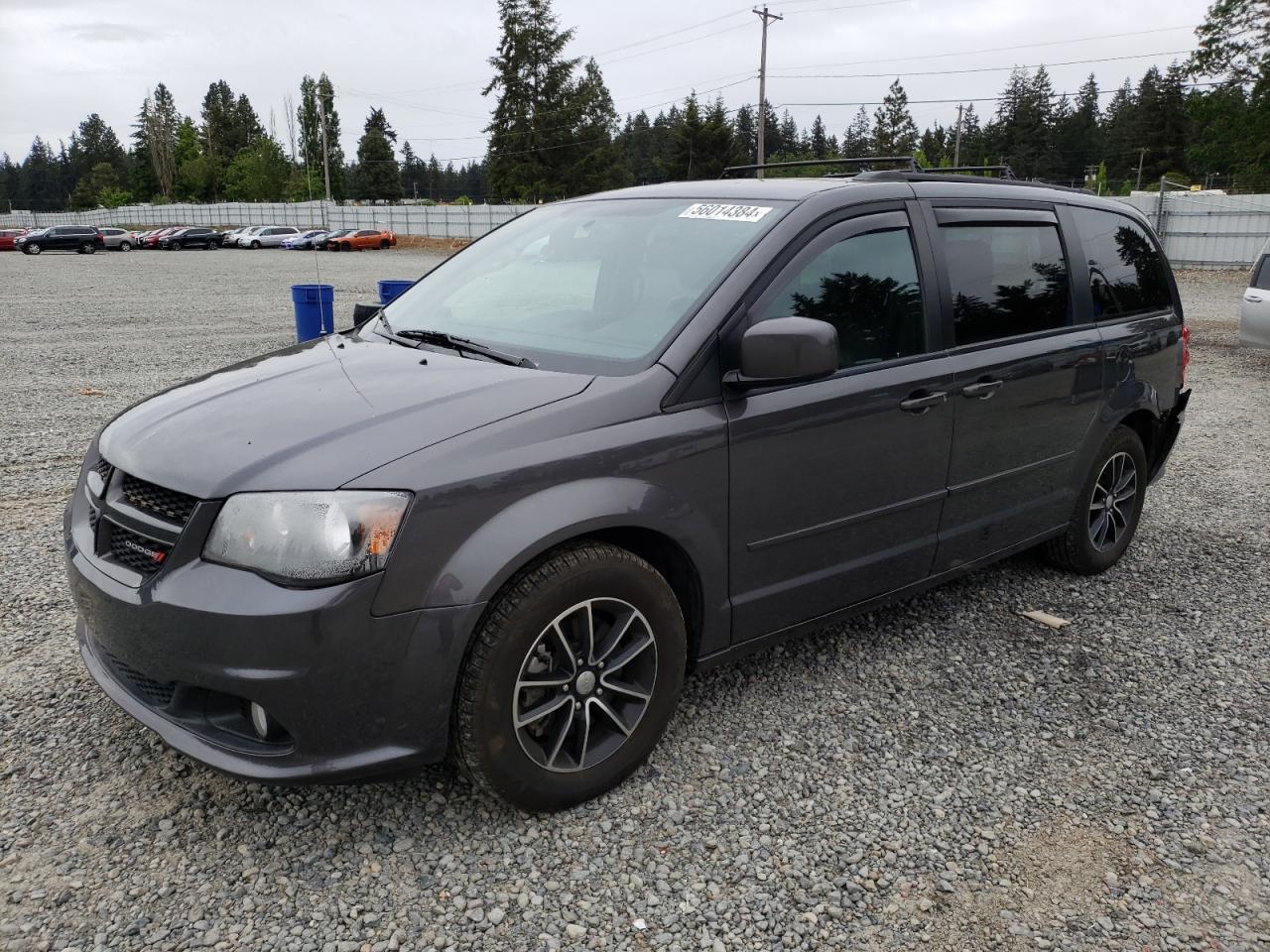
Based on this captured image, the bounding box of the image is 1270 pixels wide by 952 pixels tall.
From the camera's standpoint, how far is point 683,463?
9.62 feet

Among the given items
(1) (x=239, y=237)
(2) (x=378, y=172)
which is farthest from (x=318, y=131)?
(1) (x=239, y=237)

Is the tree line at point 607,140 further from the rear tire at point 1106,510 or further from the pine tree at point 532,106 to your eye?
the rear tire at point 1106,510

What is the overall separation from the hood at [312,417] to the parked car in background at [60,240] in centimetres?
5048

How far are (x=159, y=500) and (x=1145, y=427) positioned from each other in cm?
456

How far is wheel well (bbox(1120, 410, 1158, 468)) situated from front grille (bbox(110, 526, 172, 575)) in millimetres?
4236

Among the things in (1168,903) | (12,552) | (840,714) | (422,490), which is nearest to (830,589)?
(840,714)

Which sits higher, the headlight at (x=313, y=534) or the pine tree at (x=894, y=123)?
the pine tree at (x=894, y=123)

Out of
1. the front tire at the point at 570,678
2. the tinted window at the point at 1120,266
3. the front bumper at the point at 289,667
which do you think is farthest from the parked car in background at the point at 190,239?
the front tire at the point at 570,678

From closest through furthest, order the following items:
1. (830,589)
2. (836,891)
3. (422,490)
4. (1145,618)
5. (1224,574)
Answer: (422,490)
(836,891)
(830,589)
(1145,618)
(1224,574)

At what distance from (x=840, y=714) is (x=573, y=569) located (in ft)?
4.47

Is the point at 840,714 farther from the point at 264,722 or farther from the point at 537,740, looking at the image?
the point at 264,722

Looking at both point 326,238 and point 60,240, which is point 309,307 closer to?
point 326,238

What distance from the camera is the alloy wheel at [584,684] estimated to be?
2.77m

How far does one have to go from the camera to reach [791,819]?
9.57 feet
